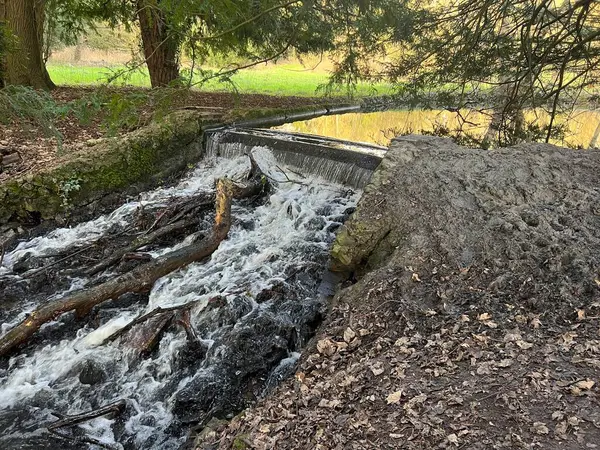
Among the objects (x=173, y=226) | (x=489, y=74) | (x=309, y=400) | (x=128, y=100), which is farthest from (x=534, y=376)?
(x=489, y=74)

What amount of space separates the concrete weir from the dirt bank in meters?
2.16

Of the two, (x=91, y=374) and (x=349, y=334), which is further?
(x=91, y=374)

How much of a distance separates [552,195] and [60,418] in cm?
562

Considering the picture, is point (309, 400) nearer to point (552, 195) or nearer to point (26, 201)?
point (552, 195)

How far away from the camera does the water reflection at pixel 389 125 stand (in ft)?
41.5

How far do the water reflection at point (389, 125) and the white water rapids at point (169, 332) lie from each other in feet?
18.8

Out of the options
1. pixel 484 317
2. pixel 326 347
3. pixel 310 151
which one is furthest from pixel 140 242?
pixel 484 317

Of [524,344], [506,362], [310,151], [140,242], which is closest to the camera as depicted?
[506,362]

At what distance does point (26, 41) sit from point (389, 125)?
441 inches

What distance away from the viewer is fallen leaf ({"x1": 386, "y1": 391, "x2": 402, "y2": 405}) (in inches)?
112

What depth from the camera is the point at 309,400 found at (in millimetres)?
3104

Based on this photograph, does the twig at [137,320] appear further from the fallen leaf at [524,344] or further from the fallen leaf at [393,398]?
the fallen leaf at [524,344]

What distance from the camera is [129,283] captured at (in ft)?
17.3

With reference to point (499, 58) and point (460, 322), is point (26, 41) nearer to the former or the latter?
point (499, 58)
